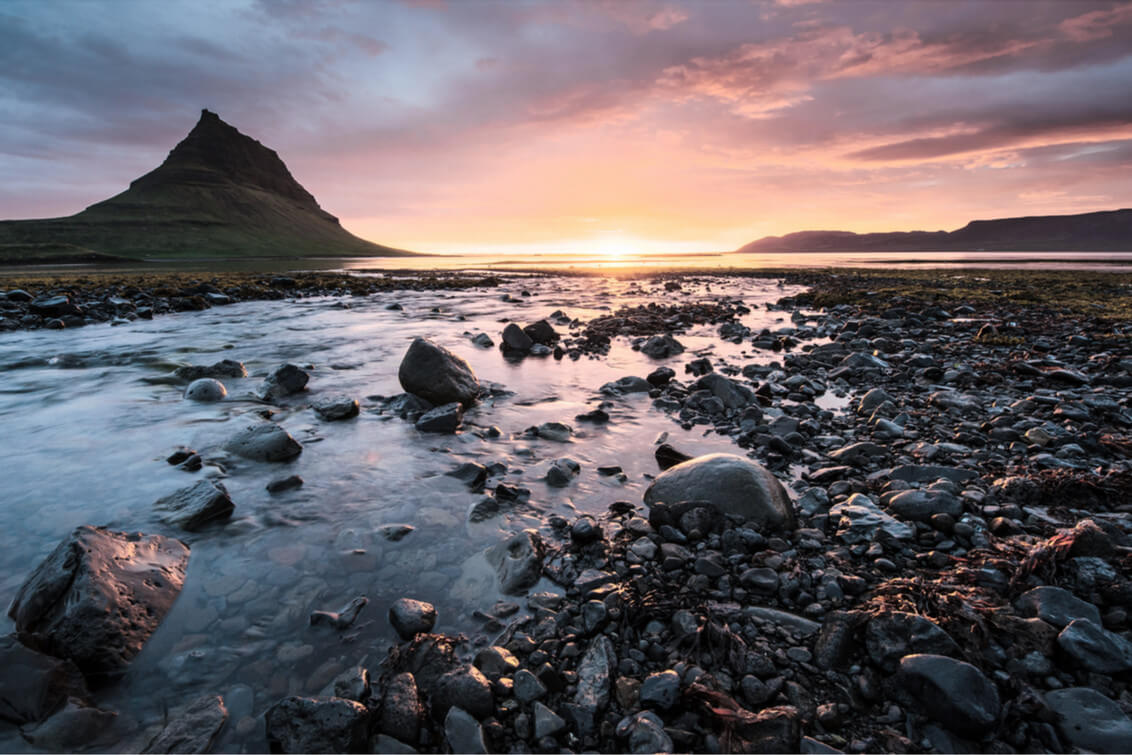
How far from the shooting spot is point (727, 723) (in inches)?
94.6

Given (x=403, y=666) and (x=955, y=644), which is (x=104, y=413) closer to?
(x=403, y=666)

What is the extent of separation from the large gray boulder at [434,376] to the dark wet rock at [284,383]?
2.60 m

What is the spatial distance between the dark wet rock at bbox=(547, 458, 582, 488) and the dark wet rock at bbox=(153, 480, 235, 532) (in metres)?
3.41

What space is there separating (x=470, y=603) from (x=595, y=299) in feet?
84.3

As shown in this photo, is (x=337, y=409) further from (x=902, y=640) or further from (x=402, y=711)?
(x=902, y=640)

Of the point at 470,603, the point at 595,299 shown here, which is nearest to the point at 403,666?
the point at 470,603

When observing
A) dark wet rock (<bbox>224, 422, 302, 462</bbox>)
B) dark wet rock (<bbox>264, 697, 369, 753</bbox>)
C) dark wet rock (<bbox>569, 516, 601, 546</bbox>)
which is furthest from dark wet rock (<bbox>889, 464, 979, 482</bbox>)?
dark wet rock (<bbox>224, 422, 302, 462</bbox>)

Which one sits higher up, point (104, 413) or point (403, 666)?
point (104, 413)

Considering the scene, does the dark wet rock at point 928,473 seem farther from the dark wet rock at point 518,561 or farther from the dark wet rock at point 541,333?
the dark wet rock at point 541,333

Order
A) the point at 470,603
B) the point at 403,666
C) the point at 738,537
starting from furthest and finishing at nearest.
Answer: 1. the point at 738,537
2. the point at 470,603
3. the point at 403,666

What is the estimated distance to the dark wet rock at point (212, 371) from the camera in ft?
33.8

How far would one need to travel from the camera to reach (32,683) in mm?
2623

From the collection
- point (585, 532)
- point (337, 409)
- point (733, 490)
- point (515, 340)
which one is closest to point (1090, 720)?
point (733, 490)

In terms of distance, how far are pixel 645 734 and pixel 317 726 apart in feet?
5.75
